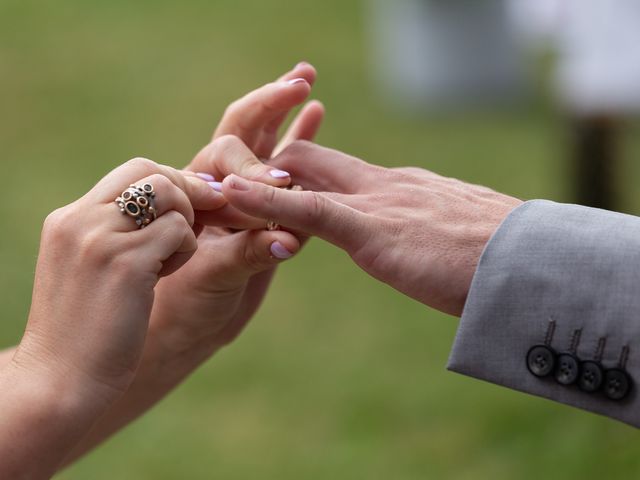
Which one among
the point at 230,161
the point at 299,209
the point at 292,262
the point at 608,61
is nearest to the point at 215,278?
the point at 230,161

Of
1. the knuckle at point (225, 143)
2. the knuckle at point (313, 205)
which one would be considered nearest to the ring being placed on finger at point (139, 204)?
the knuckle at point (313, 205)

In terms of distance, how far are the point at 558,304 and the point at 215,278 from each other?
724 millimetres

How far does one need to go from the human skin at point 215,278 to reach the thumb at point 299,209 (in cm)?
14

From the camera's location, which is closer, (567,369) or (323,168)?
(567,369)

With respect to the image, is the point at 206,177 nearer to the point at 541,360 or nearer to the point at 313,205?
the point at 313,205

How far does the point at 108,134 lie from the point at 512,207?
6.12m

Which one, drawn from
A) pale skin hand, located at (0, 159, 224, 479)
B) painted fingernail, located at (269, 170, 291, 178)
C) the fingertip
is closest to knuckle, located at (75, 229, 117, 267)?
pale skin hand, located at (0, 159, 224, 479)

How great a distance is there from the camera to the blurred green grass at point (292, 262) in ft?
14.2

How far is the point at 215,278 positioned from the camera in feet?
6.90

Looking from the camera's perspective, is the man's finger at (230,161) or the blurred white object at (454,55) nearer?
the man's finger at (230,161)

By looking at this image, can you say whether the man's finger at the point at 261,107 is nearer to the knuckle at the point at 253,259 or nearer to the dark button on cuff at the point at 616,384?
the knuckle at the point at 253,259

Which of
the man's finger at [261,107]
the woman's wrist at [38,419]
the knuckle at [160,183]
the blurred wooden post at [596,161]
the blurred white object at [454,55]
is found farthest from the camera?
the blurred white object at [454,55]

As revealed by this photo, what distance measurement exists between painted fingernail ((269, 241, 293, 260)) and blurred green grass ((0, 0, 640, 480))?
2.39 metres

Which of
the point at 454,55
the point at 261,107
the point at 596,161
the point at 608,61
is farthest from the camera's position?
the point at 454,55
